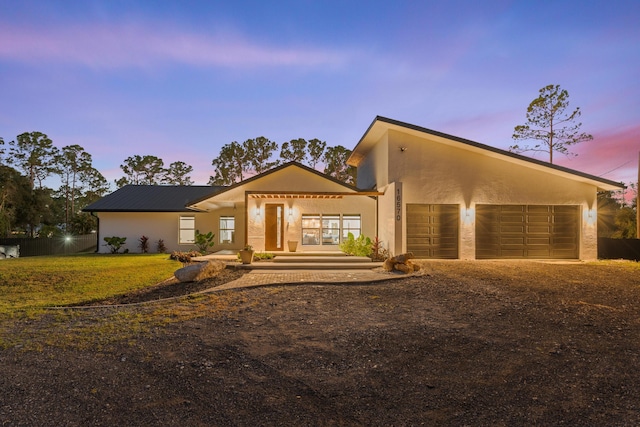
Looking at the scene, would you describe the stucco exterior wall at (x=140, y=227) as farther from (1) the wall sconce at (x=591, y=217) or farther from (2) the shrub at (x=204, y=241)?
(1) the wall sconce at (x=591, y=217)

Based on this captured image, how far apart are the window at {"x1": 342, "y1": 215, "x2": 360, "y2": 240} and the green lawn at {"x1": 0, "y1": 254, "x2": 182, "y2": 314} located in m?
7.70

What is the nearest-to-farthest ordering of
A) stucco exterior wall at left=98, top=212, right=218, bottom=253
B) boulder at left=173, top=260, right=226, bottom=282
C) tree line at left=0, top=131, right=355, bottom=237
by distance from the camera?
boulder at left=173, top=260, right=226, bottom=282, stucco exterior wall at left=98, top=212, right=218, bottom=253, tree line at left=0, top=131, right=355, bottom=237

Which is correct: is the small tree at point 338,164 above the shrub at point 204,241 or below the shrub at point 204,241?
above

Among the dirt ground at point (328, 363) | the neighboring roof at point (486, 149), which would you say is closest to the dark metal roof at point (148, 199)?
the neighboring roof at point (486, 149)

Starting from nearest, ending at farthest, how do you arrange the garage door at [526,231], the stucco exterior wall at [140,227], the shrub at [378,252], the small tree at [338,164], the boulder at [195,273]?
the boulder at [195,273] → the shrub at [378,252] → the garage door at [526,231] → the stucco exterior wall at [140,227] → the small tree at [338,164]

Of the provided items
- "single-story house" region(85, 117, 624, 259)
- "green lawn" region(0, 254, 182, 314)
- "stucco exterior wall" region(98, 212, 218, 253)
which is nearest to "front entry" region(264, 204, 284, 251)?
"single-story house" region(85, 117, 624, 259)

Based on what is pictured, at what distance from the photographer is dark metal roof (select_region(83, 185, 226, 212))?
20469 millimetres

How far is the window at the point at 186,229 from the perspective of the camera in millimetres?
20844

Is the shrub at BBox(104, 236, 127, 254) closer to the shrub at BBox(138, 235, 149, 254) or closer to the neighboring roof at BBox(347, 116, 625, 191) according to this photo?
the shrub at BBox(138, 235, 149, 254)

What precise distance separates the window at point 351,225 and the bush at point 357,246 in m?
0.89

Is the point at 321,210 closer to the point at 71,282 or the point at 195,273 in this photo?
the point at 195,273

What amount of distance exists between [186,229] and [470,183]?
52.1ft

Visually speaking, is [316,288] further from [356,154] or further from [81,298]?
[356,154]

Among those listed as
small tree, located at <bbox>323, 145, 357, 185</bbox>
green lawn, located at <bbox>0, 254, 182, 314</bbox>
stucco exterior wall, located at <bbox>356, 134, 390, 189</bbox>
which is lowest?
green lawn, located at <bbox>0, 254, 182, 314</bbox>
